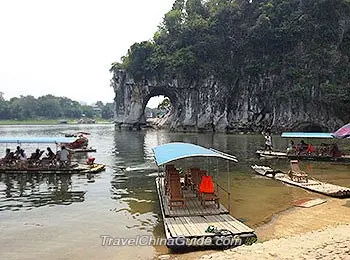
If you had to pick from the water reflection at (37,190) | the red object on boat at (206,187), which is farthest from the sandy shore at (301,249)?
the water reflection at (37,190)

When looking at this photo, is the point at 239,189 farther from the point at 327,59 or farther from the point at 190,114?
the point at 190,114

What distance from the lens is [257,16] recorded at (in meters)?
65.7

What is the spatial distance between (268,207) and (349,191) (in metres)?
3.53

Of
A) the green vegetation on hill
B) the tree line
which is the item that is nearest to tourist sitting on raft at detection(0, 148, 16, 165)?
the green vegetation on hill

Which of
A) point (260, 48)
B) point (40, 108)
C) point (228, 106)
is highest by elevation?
point (260, 48)

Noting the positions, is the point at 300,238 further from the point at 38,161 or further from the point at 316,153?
the point at 316,153

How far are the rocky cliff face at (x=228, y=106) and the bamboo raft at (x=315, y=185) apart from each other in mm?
39776

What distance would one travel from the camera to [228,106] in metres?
68.1

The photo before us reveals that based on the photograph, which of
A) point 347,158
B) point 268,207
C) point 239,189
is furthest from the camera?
point 347,158

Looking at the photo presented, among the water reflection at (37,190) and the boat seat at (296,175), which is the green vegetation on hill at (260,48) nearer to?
the boat seat at (296,175)

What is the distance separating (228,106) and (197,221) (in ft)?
193

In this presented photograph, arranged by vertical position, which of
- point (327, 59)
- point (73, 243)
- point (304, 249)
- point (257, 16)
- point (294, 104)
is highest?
point (257, 16)

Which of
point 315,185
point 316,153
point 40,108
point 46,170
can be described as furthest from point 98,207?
point 40,108

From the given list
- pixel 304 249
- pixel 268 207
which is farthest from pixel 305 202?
pixel 304 249
